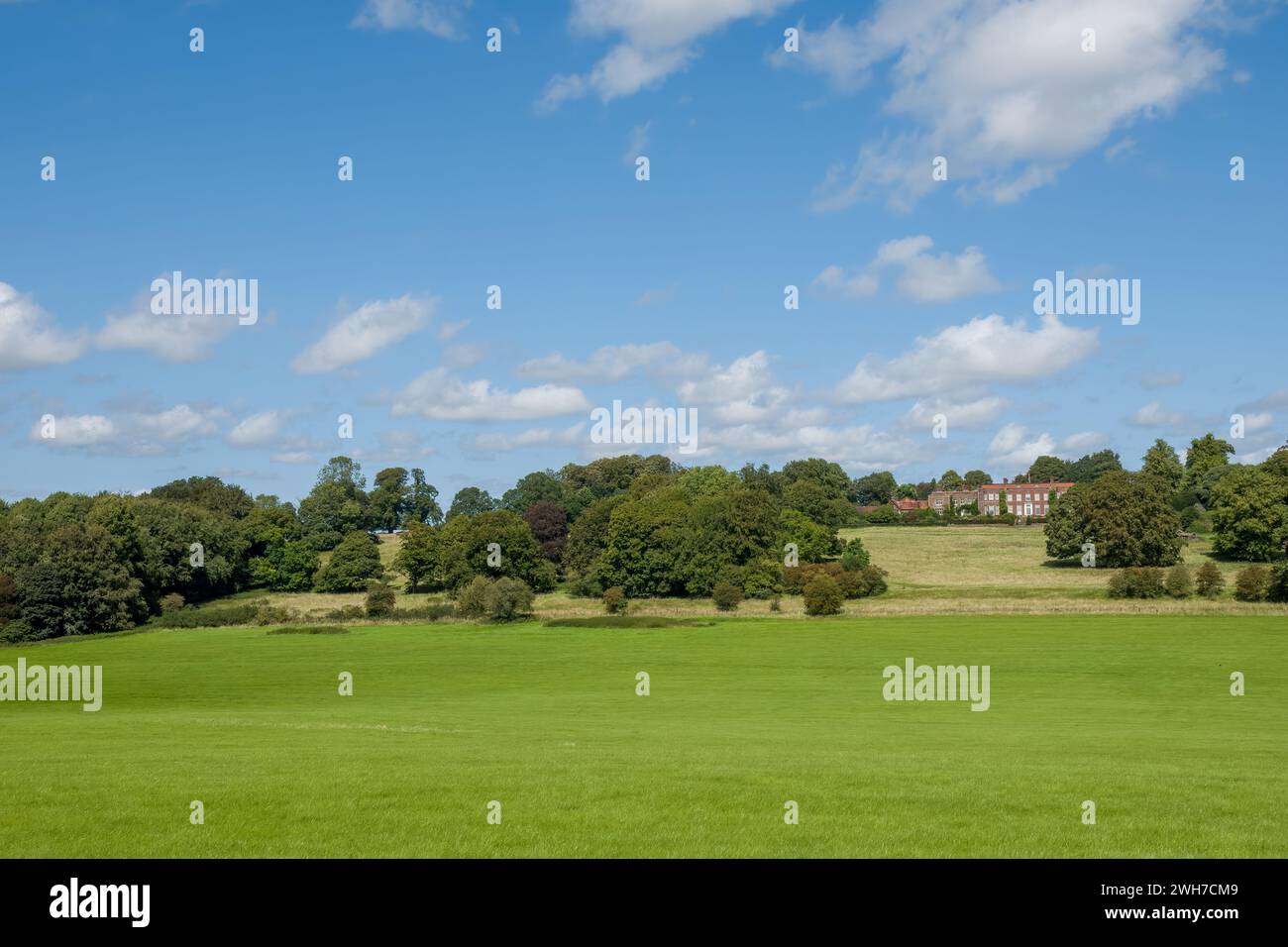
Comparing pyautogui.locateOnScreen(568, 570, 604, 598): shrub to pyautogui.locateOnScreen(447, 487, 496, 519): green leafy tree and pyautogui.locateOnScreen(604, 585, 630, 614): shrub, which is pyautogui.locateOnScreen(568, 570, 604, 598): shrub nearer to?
pyautogui.locateOnScreen(604, 585, 630, 614): shrub

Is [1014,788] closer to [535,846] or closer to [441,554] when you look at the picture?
[535,846]

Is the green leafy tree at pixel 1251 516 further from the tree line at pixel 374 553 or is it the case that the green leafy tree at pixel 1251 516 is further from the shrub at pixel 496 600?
the shrub at pixel 496 600

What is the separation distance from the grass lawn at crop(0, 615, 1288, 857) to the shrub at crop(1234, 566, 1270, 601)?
18472mm

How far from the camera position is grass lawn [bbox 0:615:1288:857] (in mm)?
14109

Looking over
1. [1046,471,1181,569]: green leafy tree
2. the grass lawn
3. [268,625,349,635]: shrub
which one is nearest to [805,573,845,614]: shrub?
the grass lawn

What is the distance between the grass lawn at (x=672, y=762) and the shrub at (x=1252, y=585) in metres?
18.5

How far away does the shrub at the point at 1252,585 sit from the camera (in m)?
78.7

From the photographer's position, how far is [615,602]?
313 feet

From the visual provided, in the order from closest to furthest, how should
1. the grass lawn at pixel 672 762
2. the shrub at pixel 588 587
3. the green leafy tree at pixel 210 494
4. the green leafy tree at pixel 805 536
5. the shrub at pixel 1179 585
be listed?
the grass lawn at pixel 672 762 < the shrub at pixel 1179 585 < the shrub at pixel 588 587 < the green leafy tree at pixel 805 536 < the green leafy tree at pixel 210 494

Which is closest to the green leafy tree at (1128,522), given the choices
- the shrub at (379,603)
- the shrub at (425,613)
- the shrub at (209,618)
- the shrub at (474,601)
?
the shrub at (474,601)

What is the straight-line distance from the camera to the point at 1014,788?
17.4 meters

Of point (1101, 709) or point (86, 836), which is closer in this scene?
point (86, 836)
